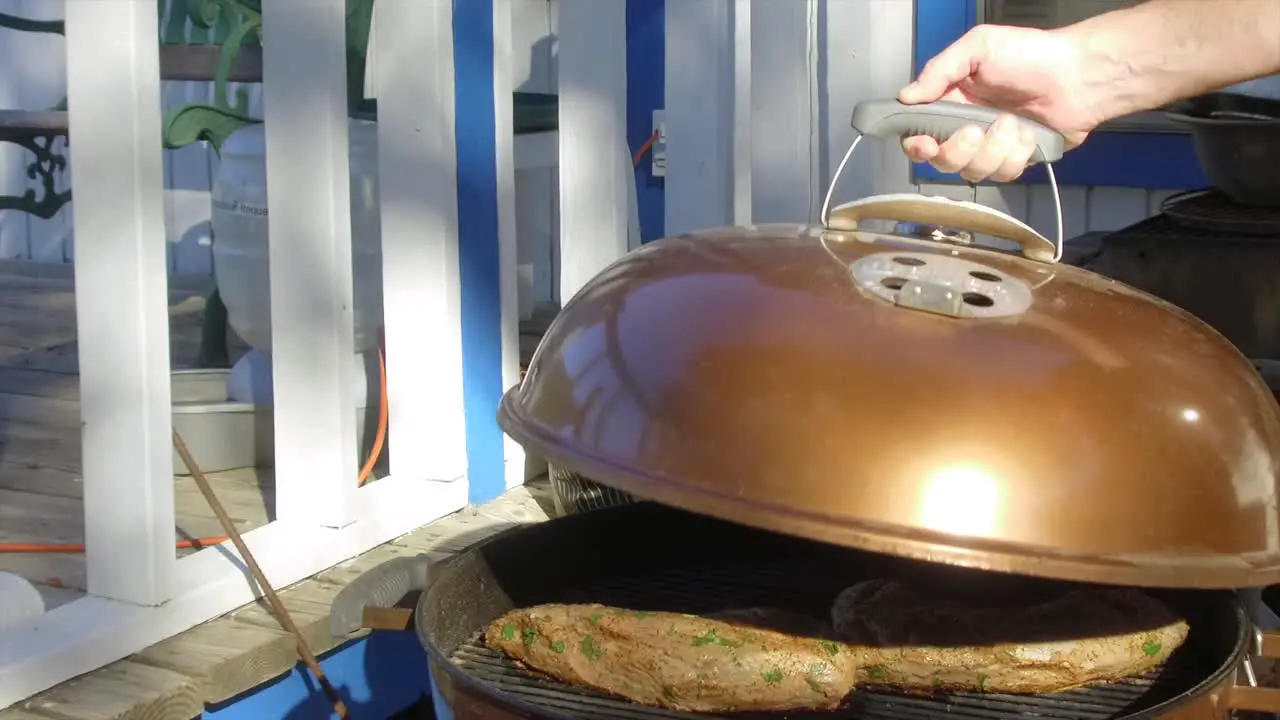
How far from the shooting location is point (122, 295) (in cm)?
215

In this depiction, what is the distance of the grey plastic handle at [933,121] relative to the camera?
1.72 metres

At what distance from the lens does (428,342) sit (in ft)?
9.59

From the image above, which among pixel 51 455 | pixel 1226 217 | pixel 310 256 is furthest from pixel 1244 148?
pixel 51 455

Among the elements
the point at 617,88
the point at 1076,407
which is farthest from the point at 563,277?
the point at 1076,407

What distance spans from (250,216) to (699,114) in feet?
3.56

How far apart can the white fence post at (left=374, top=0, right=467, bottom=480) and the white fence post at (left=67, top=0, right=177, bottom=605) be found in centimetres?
75

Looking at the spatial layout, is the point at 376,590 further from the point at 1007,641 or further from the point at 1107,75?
the point at 1107,75

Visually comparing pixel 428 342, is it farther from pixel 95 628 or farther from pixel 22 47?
pixel 22 47

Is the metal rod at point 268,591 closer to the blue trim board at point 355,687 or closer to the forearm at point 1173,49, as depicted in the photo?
the blue trim board at point 355,687

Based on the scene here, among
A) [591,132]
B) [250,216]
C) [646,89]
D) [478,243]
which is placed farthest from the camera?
[646,89]

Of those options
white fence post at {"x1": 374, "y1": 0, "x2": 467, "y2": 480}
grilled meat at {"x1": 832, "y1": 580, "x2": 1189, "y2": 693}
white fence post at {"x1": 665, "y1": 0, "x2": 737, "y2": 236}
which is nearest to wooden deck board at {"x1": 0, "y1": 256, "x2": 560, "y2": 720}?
white fence post at {"x1": 374, "y1": 0, "x2": 467, "y2": 480}

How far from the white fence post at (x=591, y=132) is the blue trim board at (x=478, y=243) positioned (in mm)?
193

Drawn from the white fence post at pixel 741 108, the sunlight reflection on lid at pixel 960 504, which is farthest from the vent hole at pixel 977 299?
the white fence post at pixel 741 108

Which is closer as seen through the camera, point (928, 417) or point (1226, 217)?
point (928, 417)
